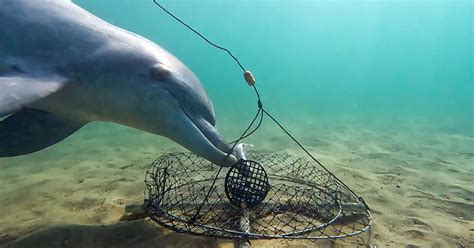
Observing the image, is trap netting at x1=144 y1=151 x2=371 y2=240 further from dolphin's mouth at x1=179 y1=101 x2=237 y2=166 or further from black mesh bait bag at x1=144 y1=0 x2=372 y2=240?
dolphin's mouth at x1=179 y1=101 x2=237 y2=166

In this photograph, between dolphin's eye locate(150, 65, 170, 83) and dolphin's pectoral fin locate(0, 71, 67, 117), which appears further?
dolphin's eye locate(150, 65, 170, 83)

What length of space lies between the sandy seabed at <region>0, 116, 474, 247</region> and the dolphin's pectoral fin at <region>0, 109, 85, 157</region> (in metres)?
0.94

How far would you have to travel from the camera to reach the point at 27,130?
3654 millimetres

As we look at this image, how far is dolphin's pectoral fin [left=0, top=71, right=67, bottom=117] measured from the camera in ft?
9.14

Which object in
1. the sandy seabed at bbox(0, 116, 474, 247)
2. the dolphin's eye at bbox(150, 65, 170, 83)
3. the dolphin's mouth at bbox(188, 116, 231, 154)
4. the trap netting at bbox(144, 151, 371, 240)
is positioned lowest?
the sandy seabed at bbox(0, 116, 474, 247)

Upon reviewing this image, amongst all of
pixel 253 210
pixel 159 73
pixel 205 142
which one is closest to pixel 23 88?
pixel 159 73

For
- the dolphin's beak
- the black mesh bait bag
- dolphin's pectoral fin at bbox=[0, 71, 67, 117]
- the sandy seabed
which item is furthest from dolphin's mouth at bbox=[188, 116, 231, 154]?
dolphin's pectoral fin at bbox=[0, 71, 67, 117]

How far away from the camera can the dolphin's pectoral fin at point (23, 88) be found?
110 inches

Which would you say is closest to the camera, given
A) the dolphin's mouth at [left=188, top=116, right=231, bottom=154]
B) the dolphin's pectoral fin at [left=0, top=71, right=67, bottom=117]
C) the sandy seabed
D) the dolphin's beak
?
the dolphin's pectoral fin at [left=0, top=71, right=67, bottom=117]

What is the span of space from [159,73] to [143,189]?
2629 mm

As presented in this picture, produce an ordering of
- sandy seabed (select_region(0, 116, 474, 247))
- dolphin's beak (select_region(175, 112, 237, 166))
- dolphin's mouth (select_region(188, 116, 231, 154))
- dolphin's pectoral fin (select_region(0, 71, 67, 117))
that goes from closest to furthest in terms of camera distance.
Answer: dolphin's pectoral fin (select_region(0, 71, 67, 117)) < dolphin's beak (select_region(175, 112, 237, 166)) < dolphin's mouth (select_region(188, 116, 231, 154)) < sandy seabed (select_region(0, 116, 474, 247))

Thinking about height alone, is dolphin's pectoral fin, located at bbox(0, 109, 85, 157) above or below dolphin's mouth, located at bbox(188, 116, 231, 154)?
below

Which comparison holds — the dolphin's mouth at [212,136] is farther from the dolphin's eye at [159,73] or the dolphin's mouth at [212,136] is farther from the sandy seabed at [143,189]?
the sandy seabed at [143,189]

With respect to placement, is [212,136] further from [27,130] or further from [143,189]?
[143,189]
